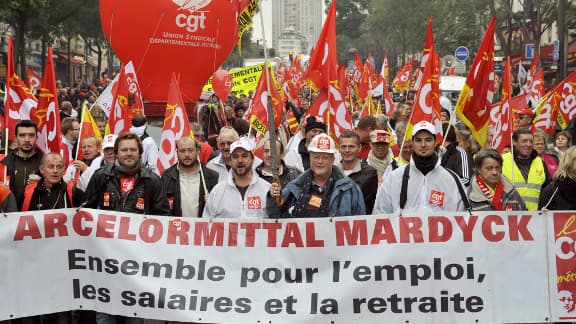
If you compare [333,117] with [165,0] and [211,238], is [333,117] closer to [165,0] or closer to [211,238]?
[211,238]

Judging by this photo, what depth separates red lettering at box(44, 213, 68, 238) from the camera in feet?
19.3

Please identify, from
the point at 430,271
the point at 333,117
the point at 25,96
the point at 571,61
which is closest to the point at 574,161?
the point at 430,271

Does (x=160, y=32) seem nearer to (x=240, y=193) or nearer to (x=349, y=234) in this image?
(x=240, y=193)

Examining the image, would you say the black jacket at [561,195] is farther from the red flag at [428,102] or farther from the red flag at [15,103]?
the red flag at [15,103]

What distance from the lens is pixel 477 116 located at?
328 inches

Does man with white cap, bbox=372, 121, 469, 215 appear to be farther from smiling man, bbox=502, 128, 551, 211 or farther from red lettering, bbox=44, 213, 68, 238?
red lettering, bbox=44, 213, 68, 238

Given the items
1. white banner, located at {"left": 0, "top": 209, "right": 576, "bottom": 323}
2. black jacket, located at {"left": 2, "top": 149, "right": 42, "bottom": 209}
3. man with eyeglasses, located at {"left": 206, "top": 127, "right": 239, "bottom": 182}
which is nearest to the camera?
white banner, located at {"left": 0, "top": 209, "right": 576, "bottom": 323}

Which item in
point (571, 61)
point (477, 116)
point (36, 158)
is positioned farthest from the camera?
point (571, 61)

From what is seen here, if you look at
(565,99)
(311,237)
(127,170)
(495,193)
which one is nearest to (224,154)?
(127,170)

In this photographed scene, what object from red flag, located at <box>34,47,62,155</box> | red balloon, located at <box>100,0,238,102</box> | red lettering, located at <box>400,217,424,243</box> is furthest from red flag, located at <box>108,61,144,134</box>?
red lettering, located at <box>400,217,424,243</box>

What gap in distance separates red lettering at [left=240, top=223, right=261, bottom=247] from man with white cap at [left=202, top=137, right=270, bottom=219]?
0.75ft

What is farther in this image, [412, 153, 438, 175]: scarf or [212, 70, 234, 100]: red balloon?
[212, 70, 234, 100]: red balloon

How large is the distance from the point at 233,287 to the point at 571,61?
4047 cm

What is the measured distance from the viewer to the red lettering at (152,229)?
5.85m
